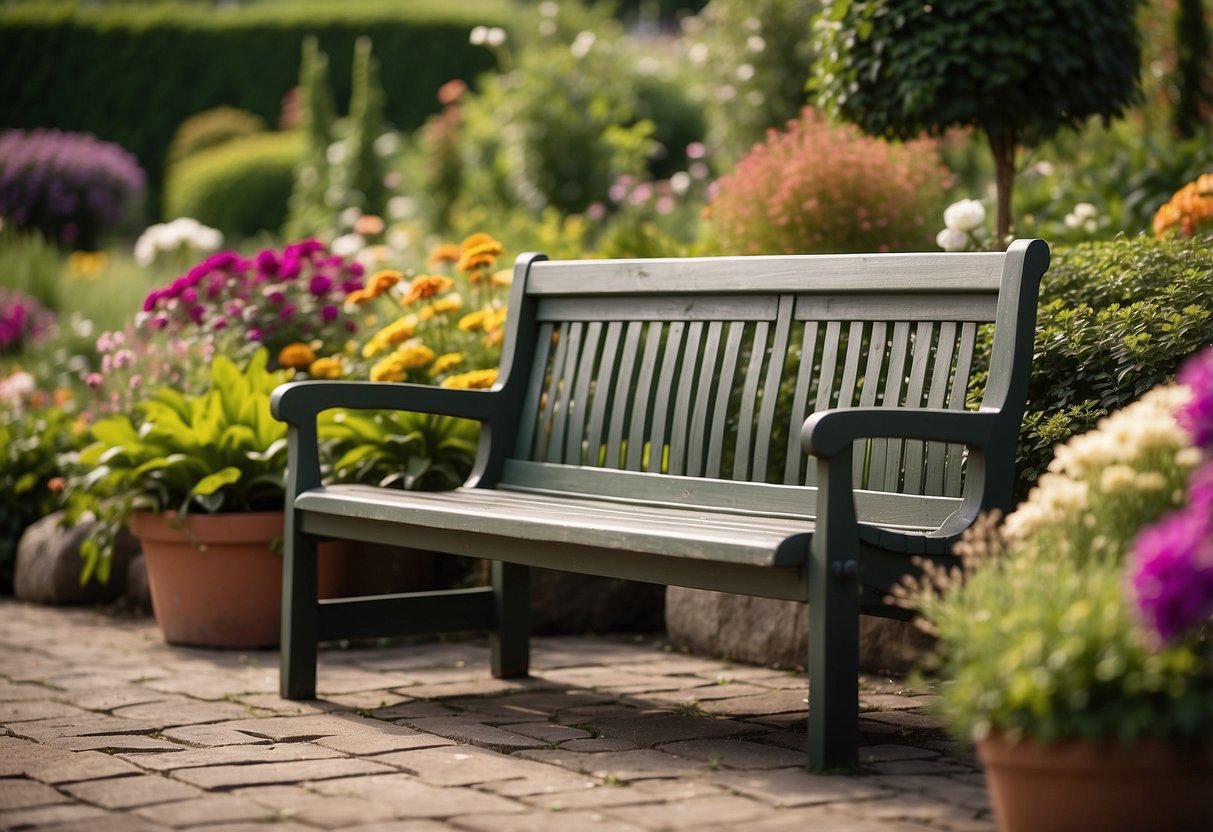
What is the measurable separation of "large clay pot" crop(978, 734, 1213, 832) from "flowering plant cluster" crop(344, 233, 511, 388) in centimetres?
290

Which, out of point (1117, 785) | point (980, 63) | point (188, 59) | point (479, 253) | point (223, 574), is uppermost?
point (188, 59)

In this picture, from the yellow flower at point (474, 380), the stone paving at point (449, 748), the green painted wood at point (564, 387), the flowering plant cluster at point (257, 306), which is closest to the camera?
the stone paving at point (449, 748)

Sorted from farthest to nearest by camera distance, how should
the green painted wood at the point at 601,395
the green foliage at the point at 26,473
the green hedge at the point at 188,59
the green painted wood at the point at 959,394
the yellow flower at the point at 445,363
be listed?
the green hedge at the point at 188,59, the green foliage at the point at 26,473, the yellow flower at the point at 445,363, the green painted wood at the point at 601,395, the green painted wood at the point at 959,394

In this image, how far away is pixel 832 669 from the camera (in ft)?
10.3

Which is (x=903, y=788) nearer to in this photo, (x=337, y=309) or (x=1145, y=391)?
(x=1145, y=391)

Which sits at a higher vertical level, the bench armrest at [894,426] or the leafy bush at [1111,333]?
the leafy bush at [1111,333]

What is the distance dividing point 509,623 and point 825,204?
77.6 inches

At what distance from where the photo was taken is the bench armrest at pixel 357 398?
13.8 ft

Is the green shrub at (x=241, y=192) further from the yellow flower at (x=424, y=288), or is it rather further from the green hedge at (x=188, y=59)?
the yellow flower at (x=424, y=288)

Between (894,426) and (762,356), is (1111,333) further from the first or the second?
(894,426)

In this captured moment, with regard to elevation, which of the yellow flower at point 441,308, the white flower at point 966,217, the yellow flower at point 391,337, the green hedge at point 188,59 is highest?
the green hedge at point 188,59

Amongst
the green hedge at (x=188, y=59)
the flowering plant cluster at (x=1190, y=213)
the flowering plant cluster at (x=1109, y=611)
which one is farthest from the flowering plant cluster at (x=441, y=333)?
the green hedge at (x=188, y=59)

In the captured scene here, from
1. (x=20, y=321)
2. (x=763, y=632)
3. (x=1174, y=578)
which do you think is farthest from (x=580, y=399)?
(x=20, y=321)

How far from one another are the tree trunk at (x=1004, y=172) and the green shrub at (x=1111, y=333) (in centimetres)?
99
